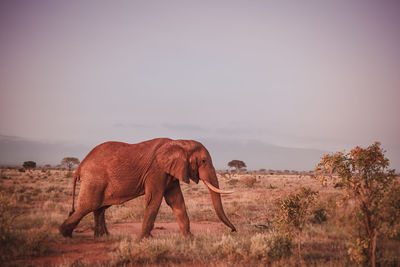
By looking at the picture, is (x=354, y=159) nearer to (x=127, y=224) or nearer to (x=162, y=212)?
(x=127, y=224)

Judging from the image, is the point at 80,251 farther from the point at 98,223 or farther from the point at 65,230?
the point at 98,223

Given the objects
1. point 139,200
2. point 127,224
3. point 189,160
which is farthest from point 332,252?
point 139,200

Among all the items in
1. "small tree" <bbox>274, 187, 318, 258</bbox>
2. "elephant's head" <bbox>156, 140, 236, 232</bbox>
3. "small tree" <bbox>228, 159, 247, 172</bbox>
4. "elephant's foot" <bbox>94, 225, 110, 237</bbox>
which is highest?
"elephant's head" <bbox>156, 140, 236, 232</bbox>

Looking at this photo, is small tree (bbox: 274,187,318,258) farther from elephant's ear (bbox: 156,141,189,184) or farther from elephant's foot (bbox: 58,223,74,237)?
elephant's foot (bbox: 58,223,74,237)

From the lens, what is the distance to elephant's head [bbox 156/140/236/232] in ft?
27.6

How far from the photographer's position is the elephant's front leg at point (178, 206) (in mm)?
8938

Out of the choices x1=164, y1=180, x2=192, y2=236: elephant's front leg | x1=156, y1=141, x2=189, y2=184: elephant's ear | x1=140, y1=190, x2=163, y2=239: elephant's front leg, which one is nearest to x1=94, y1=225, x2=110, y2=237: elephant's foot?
x1=140, y1=190, x2=163, y2=239: elephant's front leg

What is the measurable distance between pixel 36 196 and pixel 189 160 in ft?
53.4

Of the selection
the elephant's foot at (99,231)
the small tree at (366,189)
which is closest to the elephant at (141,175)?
the elephant's foot at (99,231)

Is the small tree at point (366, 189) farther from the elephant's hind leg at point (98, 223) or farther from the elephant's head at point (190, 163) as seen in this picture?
the elephant's hind leg at point (98, 223)

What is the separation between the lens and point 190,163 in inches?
346

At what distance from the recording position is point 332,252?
7355 millimetres

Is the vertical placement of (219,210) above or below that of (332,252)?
above

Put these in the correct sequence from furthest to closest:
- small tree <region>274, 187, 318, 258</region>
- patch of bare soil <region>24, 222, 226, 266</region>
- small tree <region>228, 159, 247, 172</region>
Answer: small tree <region>228, 159, 247, 172</region>, small tree <region>274, 187, 318, 258</region>, patch of bare soil <region>24, 222, 226, 266</region>
